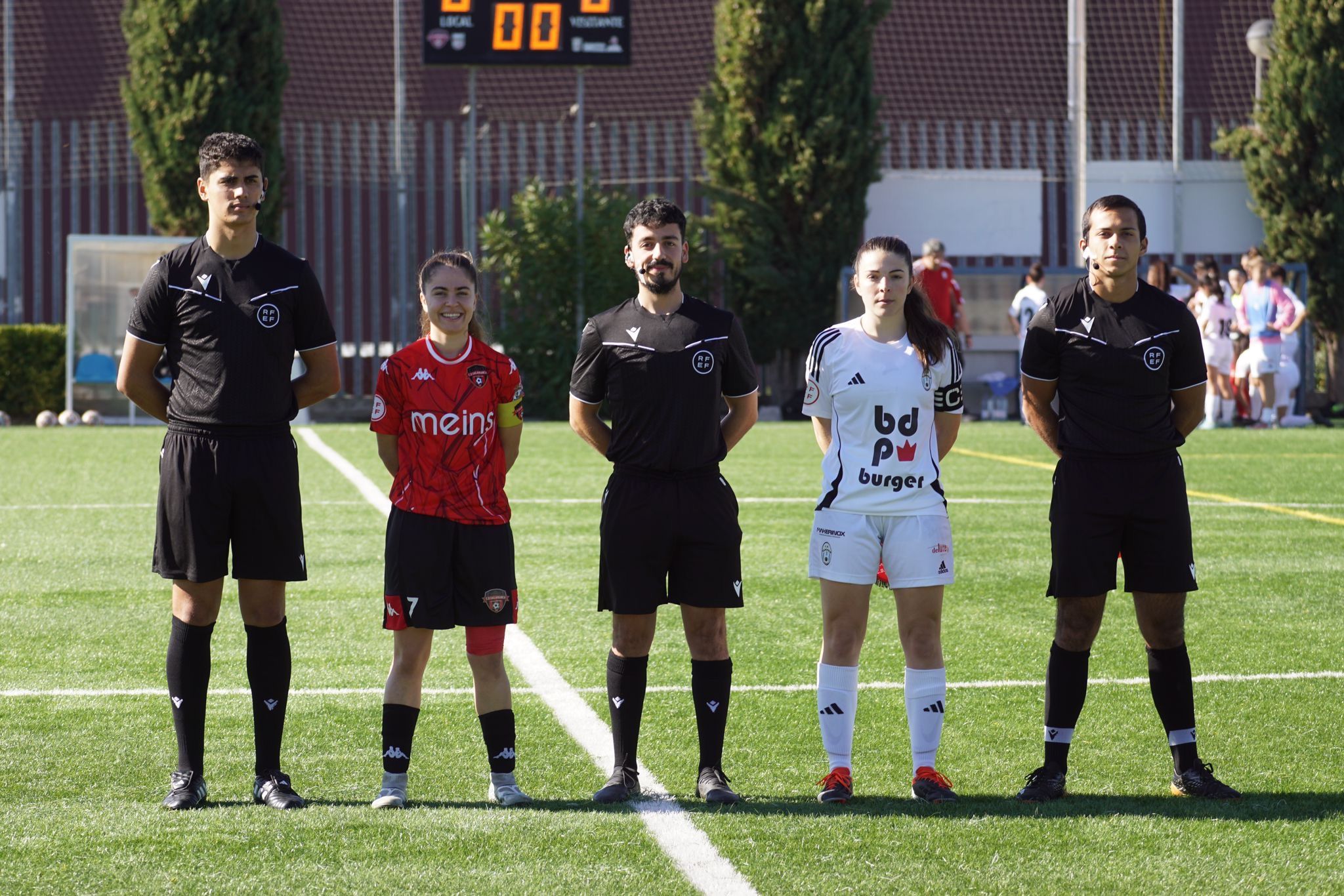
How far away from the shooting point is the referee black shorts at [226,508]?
4.66 metres

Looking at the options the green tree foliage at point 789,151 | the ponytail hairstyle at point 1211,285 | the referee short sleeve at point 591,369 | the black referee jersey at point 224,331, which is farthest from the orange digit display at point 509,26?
the black referee jersey at point 224,331

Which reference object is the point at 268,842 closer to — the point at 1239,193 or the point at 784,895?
the point at 784,895

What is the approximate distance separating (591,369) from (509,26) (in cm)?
1656

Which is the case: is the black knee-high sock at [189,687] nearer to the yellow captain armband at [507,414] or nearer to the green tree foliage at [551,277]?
the yellow captain armband at [507,414]

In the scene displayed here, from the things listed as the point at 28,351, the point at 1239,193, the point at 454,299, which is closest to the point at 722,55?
the point at 1239,193

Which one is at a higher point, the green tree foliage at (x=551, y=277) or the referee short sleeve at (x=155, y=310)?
the green tree foliage at (x=551, y=277)

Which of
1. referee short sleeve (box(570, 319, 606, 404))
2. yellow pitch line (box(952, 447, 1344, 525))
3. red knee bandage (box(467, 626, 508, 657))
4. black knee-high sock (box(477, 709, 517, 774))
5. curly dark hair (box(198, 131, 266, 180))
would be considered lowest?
black knee-high sock (box(477, 709, 517, 774))

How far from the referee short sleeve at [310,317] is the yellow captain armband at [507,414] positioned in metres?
0.55

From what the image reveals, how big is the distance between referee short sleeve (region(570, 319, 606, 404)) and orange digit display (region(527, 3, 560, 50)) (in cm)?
1636

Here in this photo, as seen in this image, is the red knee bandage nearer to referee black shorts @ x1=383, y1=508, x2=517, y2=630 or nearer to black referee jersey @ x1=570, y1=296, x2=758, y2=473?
referee black shorts @ x1=383, y1=508, x2=517, y2=630

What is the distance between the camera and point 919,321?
484 cm

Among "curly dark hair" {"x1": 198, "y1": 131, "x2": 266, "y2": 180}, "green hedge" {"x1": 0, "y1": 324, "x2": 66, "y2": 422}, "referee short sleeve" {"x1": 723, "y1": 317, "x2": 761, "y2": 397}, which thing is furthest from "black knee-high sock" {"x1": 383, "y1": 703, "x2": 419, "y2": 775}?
"green hedge" {"x1": 0, "y1": 324, "x2": 66, "y2": 422}

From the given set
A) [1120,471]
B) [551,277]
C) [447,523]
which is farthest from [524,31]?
[1120,471]

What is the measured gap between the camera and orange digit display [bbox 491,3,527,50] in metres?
20.5
